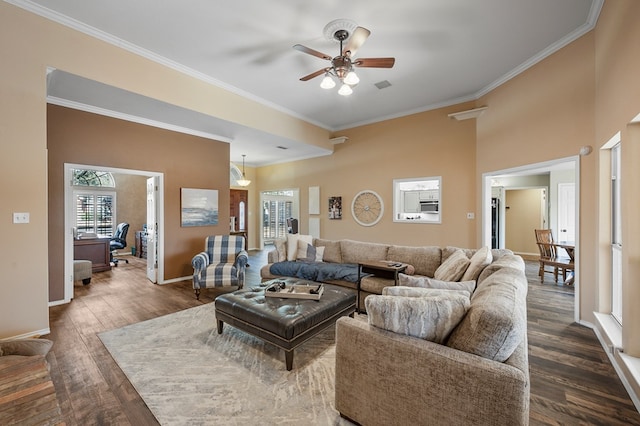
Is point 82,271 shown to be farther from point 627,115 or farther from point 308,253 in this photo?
point 627,115

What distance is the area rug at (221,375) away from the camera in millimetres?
1792

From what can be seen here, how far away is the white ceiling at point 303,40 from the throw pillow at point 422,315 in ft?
9.47

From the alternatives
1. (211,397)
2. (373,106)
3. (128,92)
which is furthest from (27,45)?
(373,106)

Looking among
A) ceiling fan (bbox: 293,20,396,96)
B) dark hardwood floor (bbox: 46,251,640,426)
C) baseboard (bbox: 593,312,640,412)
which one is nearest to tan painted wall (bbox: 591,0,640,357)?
baseboard (bbox: 593,312,640,412)

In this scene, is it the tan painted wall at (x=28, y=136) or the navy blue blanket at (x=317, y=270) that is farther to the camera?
the navy blue blanket at (x=317, y=270)

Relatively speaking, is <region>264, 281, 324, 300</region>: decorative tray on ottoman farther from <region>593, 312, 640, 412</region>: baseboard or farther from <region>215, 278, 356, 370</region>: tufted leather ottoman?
<region>593, 312, 640, 412</region>: baseboard

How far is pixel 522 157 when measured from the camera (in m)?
3.92

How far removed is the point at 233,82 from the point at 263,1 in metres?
1.82

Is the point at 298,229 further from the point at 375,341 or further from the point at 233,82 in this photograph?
the point at 375,341

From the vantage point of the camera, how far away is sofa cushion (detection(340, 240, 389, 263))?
13.6ft

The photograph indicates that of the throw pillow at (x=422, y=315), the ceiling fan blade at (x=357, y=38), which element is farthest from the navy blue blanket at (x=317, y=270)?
the ceiling fan blade at (x=357, y=38)

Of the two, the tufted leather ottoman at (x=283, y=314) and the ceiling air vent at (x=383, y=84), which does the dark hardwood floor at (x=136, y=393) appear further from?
the ceiling air vent at (x=383, y=84)

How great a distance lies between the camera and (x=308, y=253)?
4590 millimetres

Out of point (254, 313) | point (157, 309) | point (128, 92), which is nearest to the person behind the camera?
point (254, 313)
